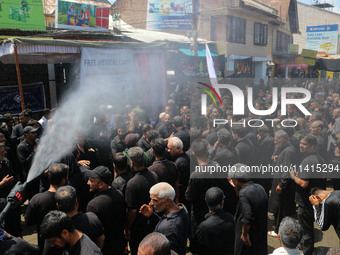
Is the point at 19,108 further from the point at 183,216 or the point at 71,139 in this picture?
the point at 183,216

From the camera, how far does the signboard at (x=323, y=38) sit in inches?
1385

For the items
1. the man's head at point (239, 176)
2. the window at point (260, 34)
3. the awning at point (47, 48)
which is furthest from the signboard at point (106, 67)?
the window at point (260, 34)

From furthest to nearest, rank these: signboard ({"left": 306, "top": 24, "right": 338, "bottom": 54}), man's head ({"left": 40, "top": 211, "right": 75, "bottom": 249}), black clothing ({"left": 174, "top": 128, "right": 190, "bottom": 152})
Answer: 1. signboard ({"left": 306, "top": 24, "right": 338, "bottom": 54})
2. black clothing ({"left": 174, "top": 128, "right": 190, "bottom": 152})
3. man's head ({"left": 40, "top": 211, "right": 75, "bottom": 249})

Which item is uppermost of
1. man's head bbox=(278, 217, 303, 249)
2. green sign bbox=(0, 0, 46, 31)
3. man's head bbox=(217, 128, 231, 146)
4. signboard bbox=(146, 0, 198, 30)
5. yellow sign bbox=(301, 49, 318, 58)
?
signboard bbox=(146, 0, 198, 30)

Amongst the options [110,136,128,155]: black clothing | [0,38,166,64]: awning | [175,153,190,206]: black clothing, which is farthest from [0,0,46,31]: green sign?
[175,153,190,206]: black clothing

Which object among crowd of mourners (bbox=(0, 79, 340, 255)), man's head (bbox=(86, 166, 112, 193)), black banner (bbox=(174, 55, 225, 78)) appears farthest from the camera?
black banner (bbox=(174, 55, 225, 78))

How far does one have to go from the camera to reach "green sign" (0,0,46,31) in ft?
35.5

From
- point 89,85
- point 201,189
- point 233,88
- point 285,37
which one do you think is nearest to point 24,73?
point 89,85

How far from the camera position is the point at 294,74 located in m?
28.0

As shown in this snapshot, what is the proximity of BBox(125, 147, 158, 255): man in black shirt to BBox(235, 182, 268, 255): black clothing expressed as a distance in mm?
1145

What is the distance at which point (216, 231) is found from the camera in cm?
321

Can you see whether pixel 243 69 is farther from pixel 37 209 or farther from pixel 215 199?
pixel 37 209

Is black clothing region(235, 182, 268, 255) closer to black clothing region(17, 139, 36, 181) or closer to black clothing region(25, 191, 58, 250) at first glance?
black clothing region(25, 191, 58, 250)

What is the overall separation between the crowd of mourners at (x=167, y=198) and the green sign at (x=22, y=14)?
618 centimetres
